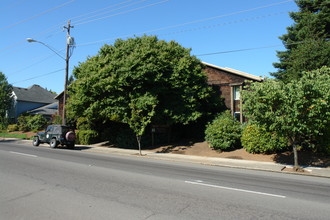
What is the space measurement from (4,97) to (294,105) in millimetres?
46116

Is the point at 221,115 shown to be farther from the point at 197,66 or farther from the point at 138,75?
the point at 138,75

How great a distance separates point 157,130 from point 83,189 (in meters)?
15.8

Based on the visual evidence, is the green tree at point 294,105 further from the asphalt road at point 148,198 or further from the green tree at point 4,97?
the green tree at point 4,97

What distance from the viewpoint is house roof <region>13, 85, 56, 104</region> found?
1951 inches

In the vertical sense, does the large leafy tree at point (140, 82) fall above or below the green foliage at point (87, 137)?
above

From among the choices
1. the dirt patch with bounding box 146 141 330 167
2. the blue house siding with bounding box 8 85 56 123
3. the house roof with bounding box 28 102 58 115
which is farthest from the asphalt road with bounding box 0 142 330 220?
the blue house siding with bounding box 8 85 56 123

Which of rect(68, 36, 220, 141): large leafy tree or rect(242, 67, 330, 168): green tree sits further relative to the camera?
rect(68, 36, 220, 141): large leafy tree

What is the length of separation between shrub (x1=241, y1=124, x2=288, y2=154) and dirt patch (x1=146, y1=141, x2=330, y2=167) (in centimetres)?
42

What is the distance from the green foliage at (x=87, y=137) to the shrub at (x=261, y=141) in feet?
48.0

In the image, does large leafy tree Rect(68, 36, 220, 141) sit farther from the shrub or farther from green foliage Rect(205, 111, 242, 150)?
the shrub

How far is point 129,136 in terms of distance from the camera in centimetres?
2177

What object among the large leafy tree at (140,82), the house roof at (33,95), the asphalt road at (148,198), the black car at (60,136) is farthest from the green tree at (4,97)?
the asphalt road at (148,198)

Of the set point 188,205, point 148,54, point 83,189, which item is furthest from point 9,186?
point 148,54

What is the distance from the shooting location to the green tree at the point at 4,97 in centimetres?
4203
